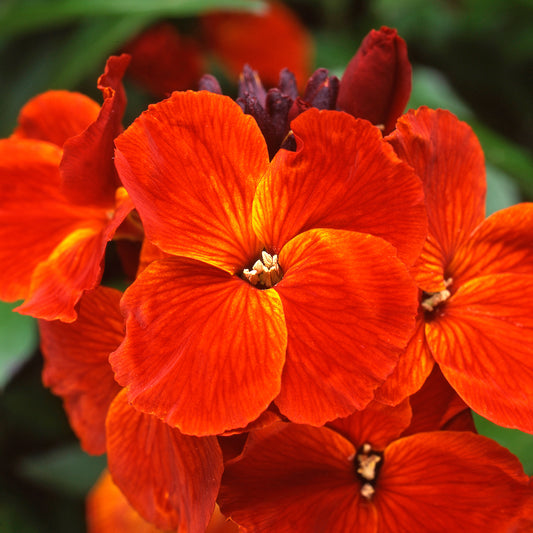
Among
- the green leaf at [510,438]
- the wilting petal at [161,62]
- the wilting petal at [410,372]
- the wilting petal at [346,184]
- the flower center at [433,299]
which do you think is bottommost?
the wilting petal at [161,62]

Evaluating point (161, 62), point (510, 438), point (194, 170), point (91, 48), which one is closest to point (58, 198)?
point (194, 170)

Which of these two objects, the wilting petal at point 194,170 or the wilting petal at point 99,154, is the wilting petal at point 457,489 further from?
the wilting petal at point 99,154

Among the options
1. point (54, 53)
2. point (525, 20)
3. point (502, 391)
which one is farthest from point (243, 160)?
point (525, 20)

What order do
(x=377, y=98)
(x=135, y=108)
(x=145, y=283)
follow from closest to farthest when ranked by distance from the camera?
(x=145, y=283) < (x=377, y=98) < (x=135, y=108)

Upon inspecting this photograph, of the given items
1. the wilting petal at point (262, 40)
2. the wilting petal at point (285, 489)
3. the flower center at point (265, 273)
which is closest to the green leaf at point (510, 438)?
the wilting petal at point (285, 489)

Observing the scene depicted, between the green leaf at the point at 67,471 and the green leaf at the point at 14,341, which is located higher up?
the green leaf at the point at 14,341

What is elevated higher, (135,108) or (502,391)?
(502,391)

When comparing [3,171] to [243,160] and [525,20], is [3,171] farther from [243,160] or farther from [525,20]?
[525,20]
